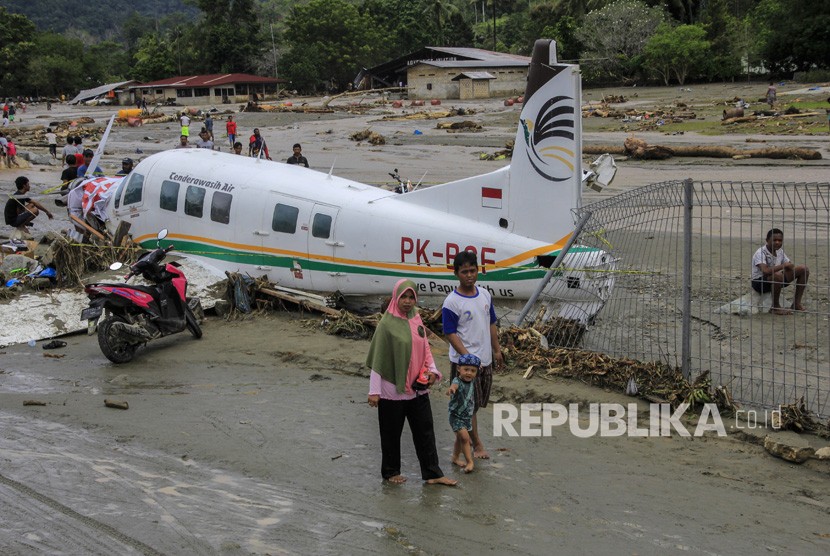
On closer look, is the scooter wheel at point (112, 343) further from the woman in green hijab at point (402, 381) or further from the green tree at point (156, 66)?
the green tree at point (156, 66)

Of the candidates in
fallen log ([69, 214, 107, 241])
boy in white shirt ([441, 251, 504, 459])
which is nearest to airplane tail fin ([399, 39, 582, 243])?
boy in white shirt ([441, 251, 504, 459])

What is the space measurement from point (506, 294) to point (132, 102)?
86181 millimetres

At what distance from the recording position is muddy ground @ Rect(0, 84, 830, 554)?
586 cm

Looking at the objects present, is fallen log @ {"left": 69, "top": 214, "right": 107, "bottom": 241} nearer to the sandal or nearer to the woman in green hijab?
the sandal

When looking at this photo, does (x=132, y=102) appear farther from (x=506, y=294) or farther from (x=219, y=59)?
(x=506, y=294)

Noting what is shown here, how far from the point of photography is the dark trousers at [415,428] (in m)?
6.78

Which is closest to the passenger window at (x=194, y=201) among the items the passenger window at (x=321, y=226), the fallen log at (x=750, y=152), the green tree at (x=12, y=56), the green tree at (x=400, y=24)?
the passenger window at (x=321, y=226)

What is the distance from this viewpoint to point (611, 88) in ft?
211

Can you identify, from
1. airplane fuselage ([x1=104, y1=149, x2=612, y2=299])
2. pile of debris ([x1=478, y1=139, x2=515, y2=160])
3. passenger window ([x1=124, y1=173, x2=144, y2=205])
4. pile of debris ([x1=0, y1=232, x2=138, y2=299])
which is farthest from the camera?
pile of debris ([x1=478, y1=139, x2=515, y2=160])

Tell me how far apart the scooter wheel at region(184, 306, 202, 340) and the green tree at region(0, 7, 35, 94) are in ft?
323

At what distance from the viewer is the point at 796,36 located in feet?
186

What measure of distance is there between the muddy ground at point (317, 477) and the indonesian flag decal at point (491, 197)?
6.77 ft

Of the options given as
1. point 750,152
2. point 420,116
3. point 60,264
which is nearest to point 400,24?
point 420,116
